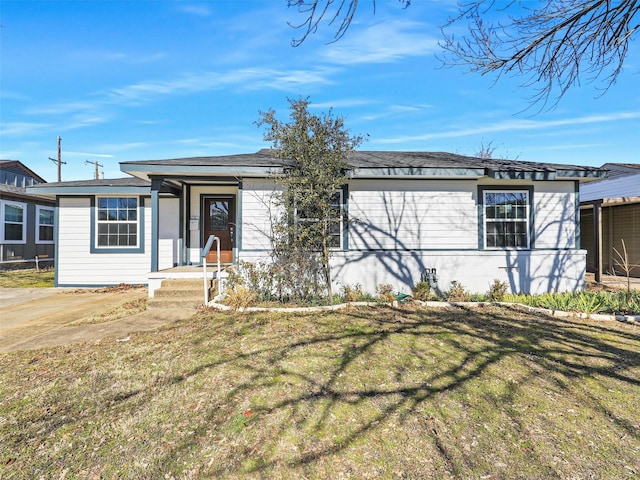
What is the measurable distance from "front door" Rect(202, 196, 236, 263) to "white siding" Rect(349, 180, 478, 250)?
152 inches

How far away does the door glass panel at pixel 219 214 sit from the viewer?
400 inches

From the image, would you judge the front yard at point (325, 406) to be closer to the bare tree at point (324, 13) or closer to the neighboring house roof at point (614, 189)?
the bare tree at point (324, 13)

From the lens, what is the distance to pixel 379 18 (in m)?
4.05

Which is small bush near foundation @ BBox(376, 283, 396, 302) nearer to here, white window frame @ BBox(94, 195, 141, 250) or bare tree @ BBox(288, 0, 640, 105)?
bare tree @ BBox(288, 0, 640, 105)

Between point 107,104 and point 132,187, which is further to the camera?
point 107,104

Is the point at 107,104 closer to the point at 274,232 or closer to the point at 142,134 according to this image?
the point at 142,134

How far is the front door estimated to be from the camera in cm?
1012

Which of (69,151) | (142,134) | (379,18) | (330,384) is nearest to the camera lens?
(330,384)

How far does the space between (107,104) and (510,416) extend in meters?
16.3

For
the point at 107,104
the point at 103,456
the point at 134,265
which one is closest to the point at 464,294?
the point at 103,456

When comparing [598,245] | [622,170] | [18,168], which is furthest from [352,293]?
[18,168]

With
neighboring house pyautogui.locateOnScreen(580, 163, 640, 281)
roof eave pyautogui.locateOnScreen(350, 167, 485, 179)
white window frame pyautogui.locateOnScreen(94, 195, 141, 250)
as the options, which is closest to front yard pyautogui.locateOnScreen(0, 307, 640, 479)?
roof eave pyautogui.locateOnScreen(350, 167, 485, 179)

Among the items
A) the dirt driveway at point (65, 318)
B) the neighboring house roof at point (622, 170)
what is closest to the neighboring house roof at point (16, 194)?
the dirt driveway at point (65, 318)

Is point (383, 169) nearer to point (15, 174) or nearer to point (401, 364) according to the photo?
point (401, 364)
